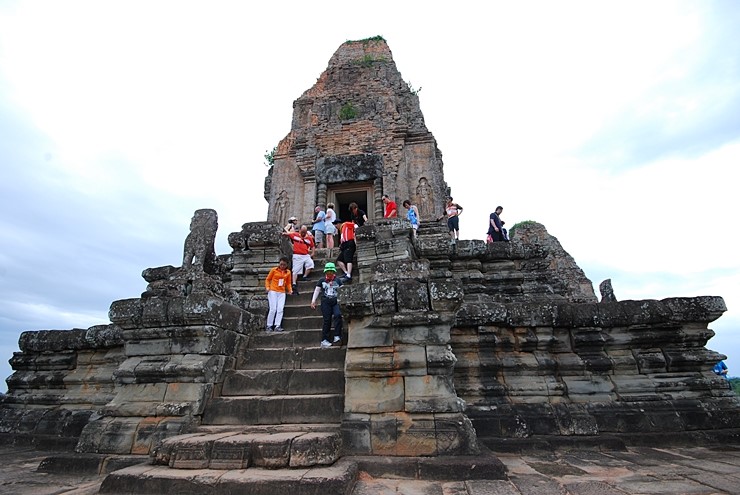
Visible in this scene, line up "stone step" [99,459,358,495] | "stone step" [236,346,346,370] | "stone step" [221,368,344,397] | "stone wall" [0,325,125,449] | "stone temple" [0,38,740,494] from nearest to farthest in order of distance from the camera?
1. "stone step" [99,459,358,495]
2. "stone temple" [0,38,740,494]
3. "stone step" [221,368,344,397]
4. "stone step" [236,346,346,370]
5. "stone wall" [0,325,125,449]

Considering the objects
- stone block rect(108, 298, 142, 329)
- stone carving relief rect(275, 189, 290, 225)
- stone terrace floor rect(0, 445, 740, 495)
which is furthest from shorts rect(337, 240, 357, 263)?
stone carving relief rect(275, 189, 290, 225)

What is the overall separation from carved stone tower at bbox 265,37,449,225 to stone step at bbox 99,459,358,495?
1079 cm

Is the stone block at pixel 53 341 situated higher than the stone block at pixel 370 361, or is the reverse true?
the stone block at pixel 53 341

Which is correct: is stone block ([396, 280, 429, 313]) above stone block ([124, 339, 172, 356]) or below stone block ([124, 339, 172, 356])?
above

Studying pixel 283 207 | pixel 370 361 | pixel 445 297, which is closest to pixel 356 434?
pixel 370 361

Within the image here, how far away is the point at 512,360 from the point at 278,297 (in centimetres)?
343

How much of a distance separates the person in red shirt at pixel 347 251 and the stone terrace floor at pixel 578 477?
13.7ft

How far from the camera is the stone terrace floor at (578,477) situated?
2939 mm

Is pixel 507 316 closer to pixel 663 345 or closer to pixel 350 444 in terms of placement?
pixel 663 345

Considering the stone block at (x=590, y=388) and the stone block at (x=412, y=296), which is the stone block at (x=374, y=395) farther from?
the stone block at (x=590, y=388)

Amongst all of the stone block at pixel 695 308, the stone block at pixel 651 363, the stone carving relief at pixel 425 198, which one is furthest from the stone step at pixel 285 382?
the stone carving relief at pixel 425 198

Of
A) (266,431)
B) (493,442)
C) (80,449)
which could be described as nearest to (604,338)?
(493,442)

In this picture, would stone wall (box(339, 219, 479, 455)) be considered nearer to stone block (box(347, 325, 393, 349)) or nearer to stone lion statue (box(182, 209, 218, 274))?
stone block (box(347, 325, 393, 349))

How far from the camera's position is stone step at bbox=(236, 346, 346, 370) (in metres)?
4.71
